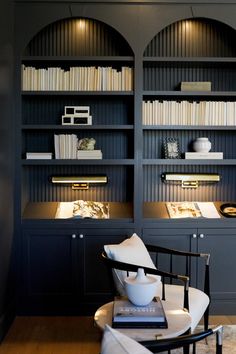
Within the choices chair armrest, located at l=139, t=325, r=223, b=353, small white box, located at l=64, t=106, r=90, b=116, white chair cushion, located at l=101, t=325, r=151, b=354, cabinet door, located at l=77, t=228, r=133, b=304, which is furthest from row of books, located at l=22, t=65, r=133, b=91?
white chair cushion, located at l=101, t=325, r=151, b=354

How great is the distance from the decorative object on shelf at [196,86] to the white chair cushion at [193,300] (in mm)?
1818

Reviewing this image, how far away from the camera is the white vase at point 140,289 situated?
2.34 metres

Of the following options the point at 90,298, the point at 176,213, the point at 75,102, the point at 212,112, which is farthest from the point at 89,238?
the point at 212,112

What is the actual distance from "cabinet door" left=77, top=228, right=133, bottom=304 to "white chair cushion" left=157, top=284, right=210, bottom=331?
861mm

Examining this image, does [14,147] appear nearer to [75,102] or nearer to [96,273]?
[75,102]

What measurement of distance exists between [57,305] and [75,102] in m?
1.94

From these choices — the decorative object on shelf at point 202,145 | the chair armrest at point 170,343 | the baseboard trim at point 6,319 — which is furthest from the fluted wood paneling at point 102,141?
the chair armrest at point 170,343

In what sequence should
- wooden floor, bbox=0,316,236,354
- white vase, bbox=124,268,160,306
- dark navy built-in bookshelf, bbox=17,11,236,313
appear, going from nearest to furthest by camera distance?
white vase, bbox=124,268,160,306
wooden floor, bbox=0,316,236,354
dark navy built-in bookshelf, bbox=17,11,236,313

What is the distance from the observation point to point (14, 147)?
3734 mm

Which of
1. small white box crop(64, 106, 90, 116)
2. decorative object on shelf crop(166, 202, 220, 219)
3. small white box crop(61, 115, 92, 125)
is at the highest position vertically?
small white box crop(64, 106, 90, 116)

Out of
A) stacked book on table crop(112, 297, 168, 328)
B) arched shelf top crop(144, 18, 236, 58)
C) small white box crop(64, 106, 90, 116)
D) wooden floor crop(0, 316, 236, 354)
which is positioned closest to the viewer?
stacked book on table crop(112, 297, 168, 328)

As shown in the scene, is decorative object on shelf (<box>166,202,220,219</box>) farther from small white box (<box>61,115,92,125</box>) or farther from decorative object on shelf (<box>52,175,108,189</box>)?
small white box (<box>61,115,92,125</box>)

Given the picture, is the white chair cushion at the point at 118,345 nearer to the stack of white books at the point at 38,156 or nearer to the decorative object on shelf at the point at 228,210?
the stack of white books at the point at 38,156

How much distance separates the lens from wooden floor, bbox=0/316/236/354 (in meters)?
3.17
